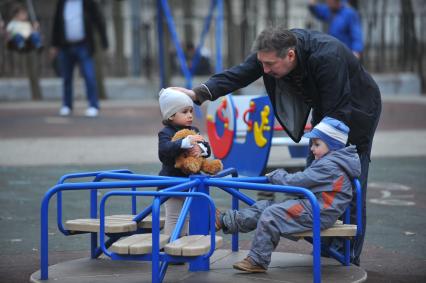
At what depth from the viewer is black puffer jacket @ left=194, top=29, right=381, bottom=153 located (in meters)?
5.54

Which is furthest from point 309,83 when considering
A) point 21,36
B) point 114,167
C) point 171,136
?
point 21,36

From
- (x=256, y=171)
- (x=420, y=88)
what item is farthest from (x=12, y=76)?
(x=256, y=171)

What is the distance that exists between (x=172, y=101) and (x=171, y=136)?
203mm

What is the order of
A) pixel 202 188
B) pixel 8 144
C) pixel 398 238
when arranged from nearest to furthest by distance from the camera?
1. pixel 202 188
2. pixel 398 238
3. pixel 8 144

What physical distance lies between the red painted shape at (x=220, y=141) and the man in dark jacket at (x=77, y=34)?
6.43 meters

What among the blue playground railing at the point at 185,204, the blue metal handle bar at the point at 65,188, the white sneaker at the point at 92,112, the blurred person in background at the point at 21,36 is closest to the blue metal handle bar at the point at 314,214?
the blue playground railing at the point at 185,204

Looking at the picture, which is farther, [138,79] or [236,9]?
[236,9]

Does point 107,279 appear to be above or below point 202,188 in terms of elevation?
below

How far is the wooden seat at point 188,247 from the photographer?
4.99 meters

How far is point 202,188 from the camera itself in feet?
17.7

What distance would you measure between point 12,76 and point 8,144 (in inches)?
375

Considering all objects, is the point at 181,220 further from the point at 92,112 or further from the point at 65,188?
the point at 92,112

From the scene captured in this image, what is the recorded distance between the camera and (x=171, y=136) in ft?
19.0

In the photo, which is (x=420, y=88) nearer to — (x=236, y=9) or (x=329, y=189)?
(x=329, y=189)
